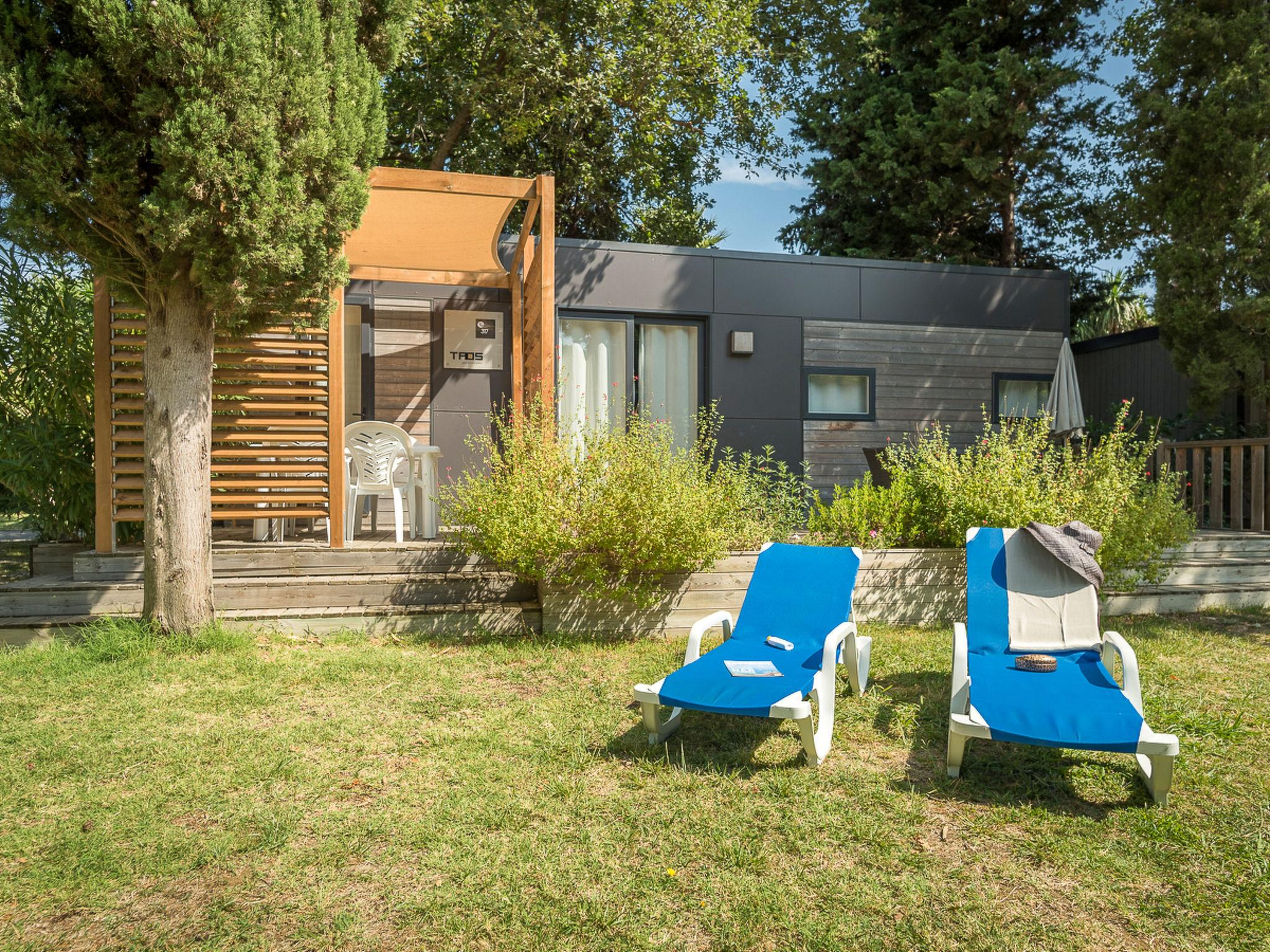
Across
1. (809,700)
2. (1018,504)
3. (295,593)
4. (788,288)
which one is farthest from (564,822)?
(788,288)

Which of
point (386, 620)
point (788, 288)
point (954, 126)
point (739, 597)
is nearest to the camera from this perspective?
point (386, 620)

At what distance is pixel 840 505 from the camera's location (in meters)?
6.69

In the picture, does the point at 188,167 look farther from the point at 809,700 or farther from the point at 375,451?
the point at 809,700

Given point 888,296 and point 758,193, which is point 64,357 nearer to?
point 888,296

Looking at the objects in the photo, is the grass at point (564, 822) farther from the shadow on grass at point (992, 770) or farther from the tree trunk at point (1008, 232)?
the tree trunk at point (1008, 232)

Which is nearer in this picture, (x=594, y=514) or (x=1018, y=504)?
(x=594, y=514)

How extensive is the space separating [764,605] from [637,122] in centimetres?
1004

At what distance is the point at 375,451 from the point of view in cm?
700

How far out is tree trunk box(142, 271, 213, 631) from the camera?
16.7ft

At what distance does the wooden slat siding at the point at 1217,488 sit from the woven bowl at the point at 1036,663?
6.43 metres

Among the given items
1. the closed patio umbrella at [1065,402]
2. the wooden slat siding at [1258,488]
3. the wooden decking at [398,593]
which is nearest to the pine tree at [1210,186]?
the wooden slat siding at [1258,488]

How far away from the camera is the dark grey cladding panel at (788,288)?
9.66 metres

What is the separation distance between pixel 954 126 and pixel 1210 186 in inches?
219

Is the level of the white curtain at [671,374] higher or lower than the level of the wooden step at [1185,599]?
higher
